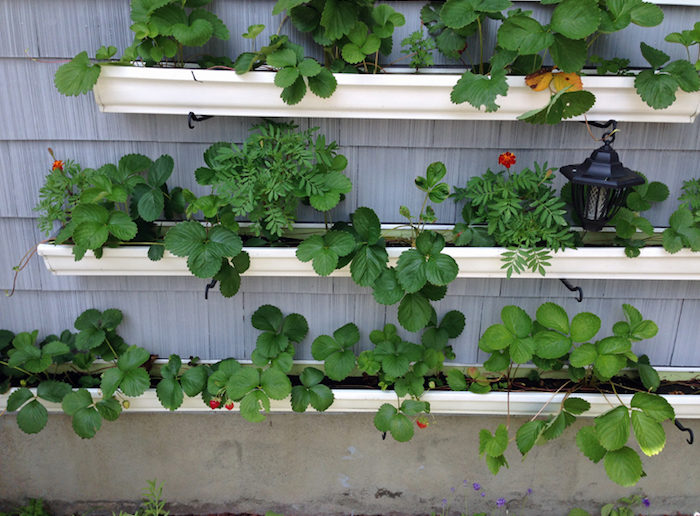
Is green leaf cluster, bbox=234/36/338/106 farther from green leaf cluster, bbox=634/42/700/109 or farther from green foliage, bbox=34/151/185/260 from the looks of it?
green leaf cluster, bbox=634/42/700/109

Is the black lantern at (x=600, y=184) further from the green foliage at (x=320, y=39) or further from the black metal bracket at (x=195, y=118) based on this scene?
the black metal bracket at (x=195, y=118)

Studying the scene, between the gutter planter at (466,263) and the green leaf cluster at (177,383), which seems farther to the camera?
the green leaf cluster at (177,383)

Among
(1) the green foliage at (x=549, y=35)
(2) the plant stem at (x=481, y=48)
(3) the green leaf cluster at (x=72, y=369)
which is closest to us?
(1) the green foliage at (x=549, y=35)

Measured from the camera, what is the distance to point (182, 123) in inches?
Answer: 56.9

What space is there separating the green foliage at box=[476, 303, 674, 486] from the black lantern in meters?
0.27

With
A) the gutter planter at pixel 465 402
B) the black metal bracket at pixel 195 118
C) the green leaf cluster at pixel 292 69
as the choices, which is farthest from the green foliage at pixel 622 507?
the black metal bracket at pixel 195 118

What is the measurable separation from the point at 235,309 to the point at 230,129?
554 mm

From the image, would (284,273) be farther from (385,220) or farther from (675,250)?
(675,250)

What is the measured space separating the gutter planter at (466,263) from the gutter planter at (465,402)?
15.3 inches

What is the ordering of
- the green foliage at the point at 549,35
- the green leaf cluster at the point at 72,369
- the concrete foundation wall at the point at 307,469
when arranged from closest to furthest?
the green foliage at the point at 549,35
the green leaf cluster at the point at 72,369
the concrete foundation wall at the point at 307,469

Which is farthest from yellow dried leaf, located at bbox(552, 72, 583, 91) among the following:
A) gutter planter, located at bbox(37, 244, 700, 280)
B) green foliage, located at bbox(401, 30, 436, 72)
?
gutter planter, located at bbox(37, 244, 700, 280)

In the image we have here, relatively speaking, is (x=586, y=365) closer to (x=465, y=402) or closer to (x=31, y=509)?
(x=465, y=402)

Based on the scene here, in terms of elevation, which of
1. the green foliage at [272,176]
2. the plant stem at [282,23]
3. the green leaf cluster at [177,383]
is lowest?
the green leaf cluster at [177,383]

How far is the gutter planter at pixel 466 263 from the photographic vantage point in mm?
1367
